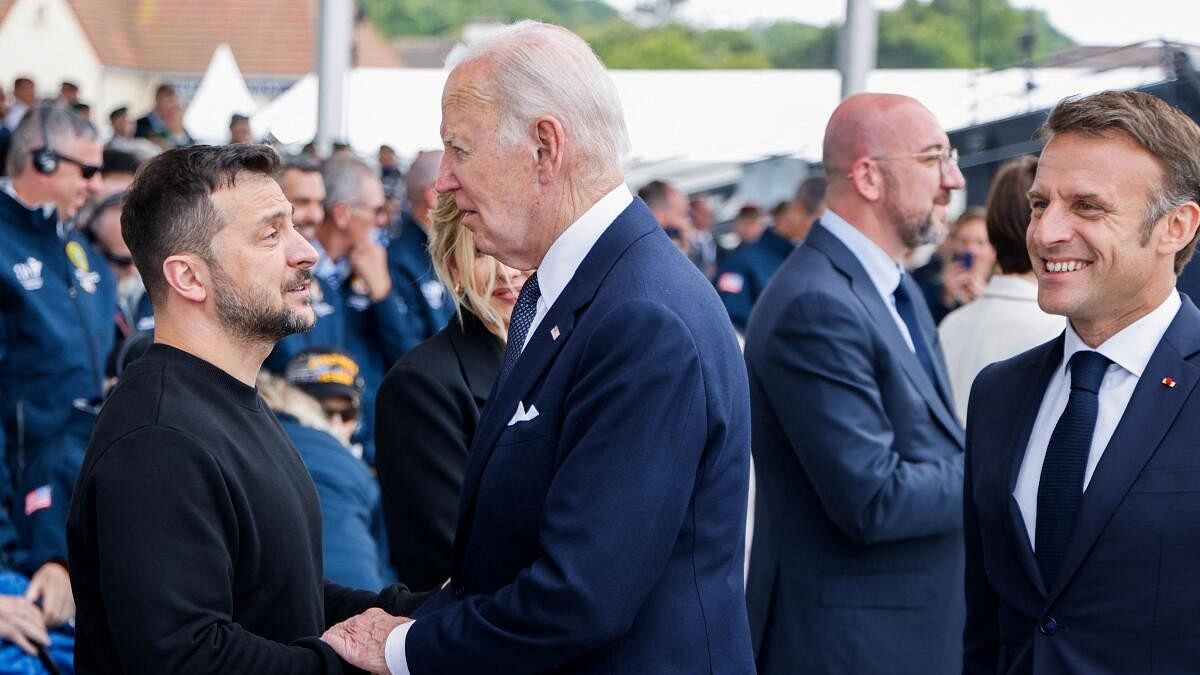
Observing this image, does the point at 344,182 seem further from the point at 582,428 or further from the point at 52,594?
the point at 582,428

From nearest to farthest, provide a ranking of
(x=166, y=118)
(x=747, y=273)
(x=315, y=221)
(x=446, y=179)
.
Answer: (x=446, y=179), (x=315, y=221), (x=747, y=273), (x=166, y=118)

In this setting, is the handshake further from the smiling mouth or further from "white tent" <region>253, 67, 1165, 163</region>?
"white tent" <region>253, 67, 1165, 163</region>

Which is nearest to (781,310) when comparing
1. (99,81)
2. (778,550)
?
(778,550)

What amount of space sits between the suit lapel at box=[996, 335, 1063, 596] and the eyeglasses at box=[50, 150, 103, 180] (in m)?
3.74

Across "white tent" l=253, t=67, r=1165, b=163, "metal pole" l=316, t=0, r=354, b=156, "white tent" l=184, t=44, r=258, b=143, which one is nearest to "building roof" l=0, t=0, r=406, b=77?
"white tent" l=253, t=67, r=1165, b=163

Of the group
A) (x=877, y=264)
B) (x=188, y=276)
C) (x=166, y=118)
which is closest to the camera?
(x=188, y=276)

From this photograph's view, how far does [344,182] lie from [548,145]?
187 inches

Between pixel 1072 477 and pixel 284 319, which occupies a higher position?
pixel 284 319

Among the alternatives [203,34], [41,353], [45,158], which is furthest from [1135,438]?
[203,34]

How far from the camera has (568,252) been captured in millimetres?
2307

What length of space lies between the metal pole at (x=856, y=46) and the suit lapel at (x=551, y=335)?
9.31 m

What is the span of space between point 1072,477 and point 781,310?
1.30 meters

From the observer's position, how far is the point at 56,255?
4953mm

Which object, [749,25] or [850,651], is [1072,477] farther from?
[749,25]
